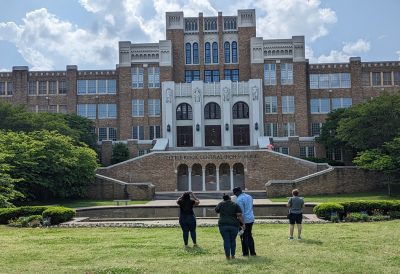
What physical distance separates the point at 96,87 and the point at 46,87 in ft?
20.9

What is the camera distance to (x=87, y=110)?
63.6 metres

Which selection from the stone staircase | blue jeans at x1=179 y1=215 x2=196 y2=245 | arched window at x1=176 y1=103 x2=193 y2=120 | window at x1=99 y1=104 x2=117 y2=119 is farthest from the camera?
window at x1=99 y1=104 x2=117 y2=119

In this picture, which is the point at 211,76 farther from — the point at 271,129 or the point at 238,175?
the point at 238,175

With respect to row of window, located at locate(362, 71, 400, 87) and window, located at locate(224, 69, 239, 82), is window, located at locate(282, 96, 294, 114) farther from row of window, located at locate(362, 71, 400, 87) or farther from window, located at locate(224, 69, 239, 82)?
row of window, located at locate(362, 71, 400, 87)

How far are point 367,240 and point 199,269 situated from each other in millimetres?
6279

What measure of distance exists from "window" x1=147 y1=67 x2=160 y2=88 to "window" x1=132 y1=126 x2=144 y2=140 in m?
5.33

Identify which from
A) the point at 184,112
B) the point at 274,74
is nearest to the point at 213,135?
the point at 184,112

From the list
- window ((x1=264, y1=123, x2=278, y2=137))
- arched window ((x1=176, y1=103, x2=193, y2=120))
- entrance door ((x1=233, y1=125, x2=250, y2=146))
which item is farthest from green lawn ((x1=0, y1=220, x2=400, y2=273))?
window ((x1=264, y1=123, x2=278, y2=137))

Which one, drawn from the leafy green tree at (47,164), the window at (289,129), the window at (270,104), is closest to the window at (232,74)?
the window at (270,104)

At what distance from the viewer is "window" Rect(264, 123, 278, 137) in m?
60.9

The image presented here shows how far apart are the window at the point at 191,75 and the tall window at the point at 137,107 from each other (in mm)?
6429

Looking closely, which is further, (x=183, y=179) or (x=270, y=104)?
(x=270, y=104)

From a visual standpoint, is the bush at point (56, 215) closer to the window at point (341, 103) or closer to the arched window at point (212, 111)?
the arched window at point (212, 111)

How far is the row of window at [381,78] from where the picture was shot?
62656 millimetres
